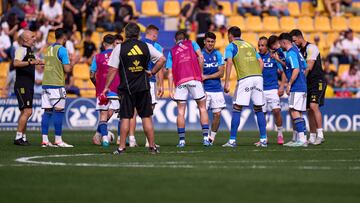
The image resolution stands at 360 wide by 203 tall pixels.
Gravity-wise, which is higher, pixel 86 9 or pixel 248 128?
pixel 86 9

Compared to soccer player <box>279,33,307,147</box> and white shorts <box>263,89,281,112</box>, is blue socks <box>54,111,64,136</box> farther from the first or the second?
white shorts <box>263,89,281,112</box>

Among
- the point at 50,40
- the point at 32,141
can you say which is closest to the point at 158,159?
the point at 32,141

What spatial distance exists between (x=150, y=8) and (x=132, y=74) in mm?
19430

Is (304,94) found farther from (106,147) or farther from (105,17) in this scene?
(105,17)

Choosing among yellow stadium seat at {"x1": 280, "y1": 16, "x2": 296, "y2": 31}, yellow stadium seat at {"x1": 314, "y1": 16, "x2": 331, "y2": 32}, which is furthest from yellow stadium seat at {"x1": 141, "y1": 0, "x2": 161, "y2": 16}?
yellow stadium seat at {"x1": 314, "y1": 16, "x2": 331, "y2": 32}

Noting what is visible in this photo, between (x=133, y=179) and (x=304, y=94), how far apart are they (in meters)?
8.41

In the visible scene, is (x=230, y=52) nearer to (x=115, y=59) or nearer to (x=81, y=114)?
(x=115, y=59)

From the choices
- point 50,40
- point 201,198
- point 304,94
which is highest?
point 50,40

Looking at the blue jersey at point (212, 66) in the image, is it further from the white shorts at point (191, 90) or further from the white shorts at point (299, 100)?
the white shorts at point (299, 100)

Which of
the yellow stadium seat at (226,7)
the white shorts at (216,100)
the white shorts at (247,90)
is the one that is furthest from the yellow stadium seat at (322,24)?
the white shorts at (247,90)

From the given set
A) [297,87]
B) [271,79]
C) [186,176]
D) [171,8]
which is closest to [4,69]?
[171,8]

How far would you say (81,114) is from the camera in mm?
29266

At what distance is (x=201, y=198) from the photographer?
10.1 metres

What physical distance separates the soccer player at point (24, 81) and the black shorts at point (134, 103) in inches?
166
